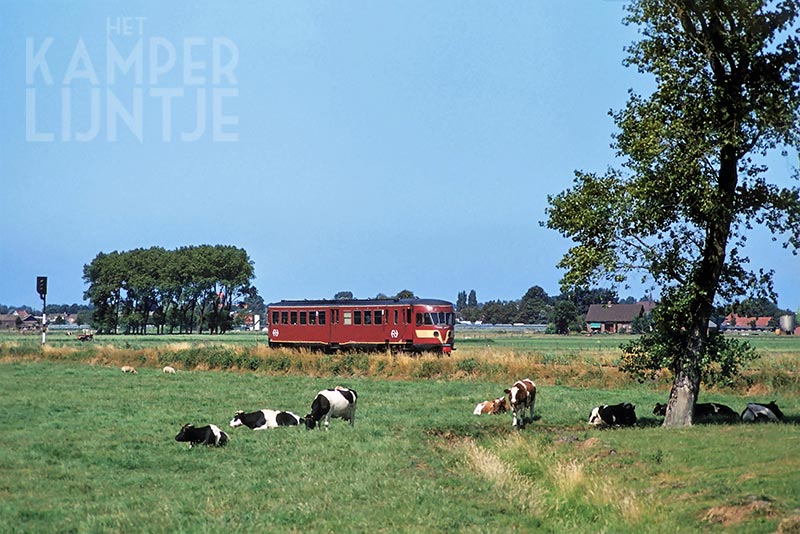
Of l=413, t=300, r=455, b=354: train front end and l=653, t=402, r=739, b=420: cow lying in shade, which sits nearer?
l=653, t=402, r=739, b=420: cow lying in shade

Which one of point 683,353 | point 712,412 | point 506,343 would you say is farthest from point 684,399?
point 506,343

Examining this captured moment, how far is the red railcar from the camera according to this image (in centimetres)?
4744

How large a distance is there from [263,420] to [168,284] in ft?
355

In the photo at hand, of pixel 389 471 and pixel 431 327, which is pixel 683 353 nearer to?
pixel 389 471

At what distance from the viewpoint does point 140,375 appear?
3950cm

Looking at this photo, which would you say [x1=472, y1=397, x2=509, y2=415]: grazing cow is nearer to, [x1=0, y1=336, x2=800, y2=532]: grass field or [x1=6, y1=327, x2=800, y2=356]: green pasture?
[x1=0, y1=336, x2=800, y2=532]: grass field

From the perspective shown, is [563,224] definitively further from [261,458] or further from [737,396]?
[737,396]

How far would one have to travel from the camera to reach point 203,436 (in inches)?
730

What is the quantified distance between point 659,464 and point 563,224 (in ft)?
24.9

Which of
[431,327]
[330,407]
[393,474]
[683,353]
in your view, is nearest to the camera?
[393,474]

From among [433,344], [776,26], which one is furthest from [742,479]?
[433,344]

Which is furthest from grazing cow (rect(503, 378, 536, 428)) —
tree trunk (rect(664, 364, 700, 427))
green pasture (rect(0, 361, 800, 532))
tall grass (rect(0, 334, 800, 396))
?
tall grass (rect(0, 334, 800, 396))

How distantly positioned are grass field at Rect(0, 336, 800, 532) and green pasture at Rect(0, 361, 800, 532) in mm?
40

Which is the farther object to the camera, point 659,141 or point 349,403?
point 349,403
